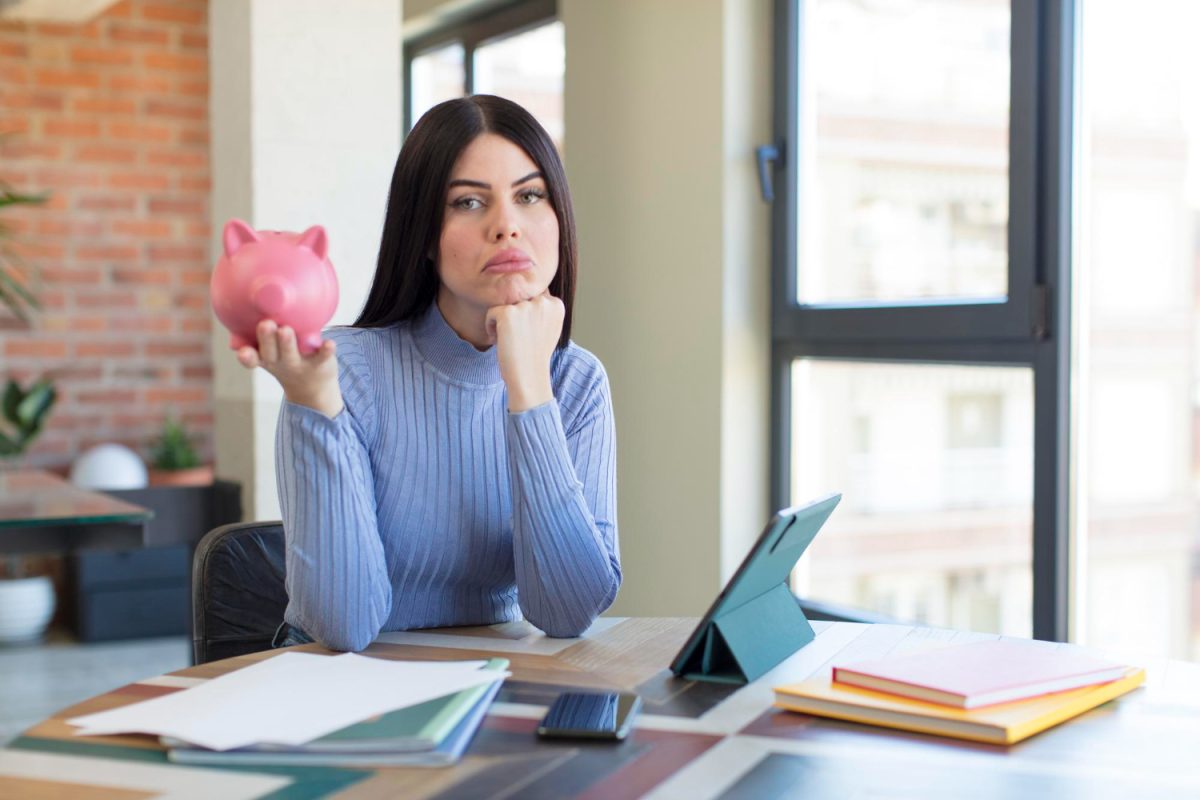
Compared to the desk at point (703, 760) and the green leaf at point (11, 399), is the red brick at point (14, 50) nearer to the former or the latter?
the green leaf at point (11, 399)

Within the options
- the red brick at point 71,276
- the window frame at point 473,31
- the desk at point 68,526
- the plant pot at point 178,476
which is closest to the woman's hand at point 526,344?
the desk at point 68,526

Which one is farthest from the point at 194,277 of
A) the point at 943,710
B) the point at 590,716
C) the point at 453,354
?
the point at 943,710

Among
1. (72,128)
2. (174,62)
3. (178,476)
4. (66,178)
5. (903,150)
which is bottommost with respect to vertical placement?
(178,476)

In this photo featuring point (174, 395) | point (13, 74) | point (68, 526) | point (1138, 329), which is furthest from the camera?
point (174, 395)

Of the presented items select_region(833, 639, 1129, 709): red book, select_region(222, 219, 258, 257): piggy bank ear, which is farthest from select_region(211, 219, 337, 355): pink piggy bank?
select_region(833, 639, 1129, 709): red book

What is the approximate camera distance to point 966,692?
3.43ft

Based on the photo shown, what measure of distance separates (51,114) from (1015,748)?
3.93 metres

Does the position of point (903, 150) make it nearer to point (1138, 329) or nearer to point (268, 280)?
point (1138, 329)

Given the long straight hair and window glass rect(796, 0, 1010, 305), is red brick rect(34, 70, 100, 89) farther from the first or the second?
the long straight hair

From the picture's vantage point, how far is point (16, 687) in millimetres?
3564

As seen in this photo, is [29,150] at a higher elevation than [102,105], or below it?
below

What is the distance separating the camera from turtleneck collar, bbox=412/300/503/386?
62.5 inches

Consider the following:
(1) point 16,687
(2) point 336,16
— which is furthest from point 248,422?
(1) point 16,687

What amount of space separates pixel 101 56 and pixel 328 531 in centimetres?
340
